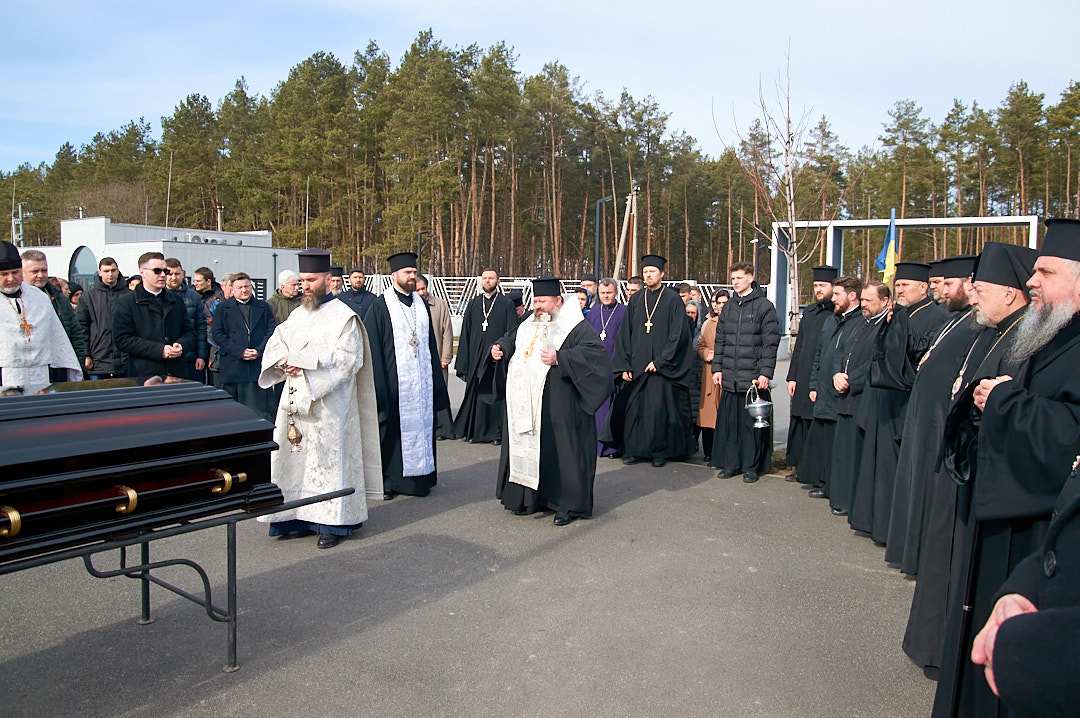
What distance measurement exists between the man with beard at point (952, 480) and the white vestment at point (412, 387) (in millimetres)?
4527

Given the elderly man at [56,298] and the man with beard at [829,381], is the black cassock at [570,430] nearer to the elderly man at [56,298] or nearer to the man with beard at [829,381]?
the man with beard at [829,381]

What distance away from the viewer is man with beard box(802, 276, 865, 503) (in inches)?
289

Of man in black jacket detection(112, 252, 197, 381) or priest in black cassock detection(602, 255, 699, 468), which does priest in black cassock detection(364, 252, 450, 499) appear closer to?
man in black jacket detection(112, 252, 197, 381)

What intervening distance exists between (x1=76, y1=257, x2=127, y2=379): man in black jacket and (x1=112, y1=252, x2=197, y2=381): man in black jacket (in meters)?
0.80

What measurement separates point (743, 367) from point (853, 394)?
5.80 feet

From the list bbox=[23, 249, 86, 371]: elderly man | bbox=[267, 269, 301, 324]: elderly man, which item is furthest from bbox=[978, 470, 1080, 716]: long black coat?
bbox=[267, 269, 301, 324]: elderly man

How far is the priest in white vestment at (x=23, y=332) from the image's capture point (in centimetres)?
579

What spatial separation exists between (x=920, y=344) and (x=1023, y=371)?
Result: 3.00 m

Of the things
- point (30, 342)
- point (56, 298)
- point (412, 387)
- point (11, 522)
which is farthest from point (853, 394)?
point (56, 298)

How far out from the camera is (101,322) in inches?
360

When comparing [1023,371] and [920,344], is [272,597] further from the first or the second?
[920,344]

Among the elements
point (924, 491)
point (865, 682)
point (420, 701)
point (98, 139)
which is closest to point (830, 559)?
point (924, 491)

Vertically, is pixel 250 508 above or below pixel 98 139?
below

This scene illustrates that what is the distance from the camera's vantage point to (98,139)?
7206 centimetres
